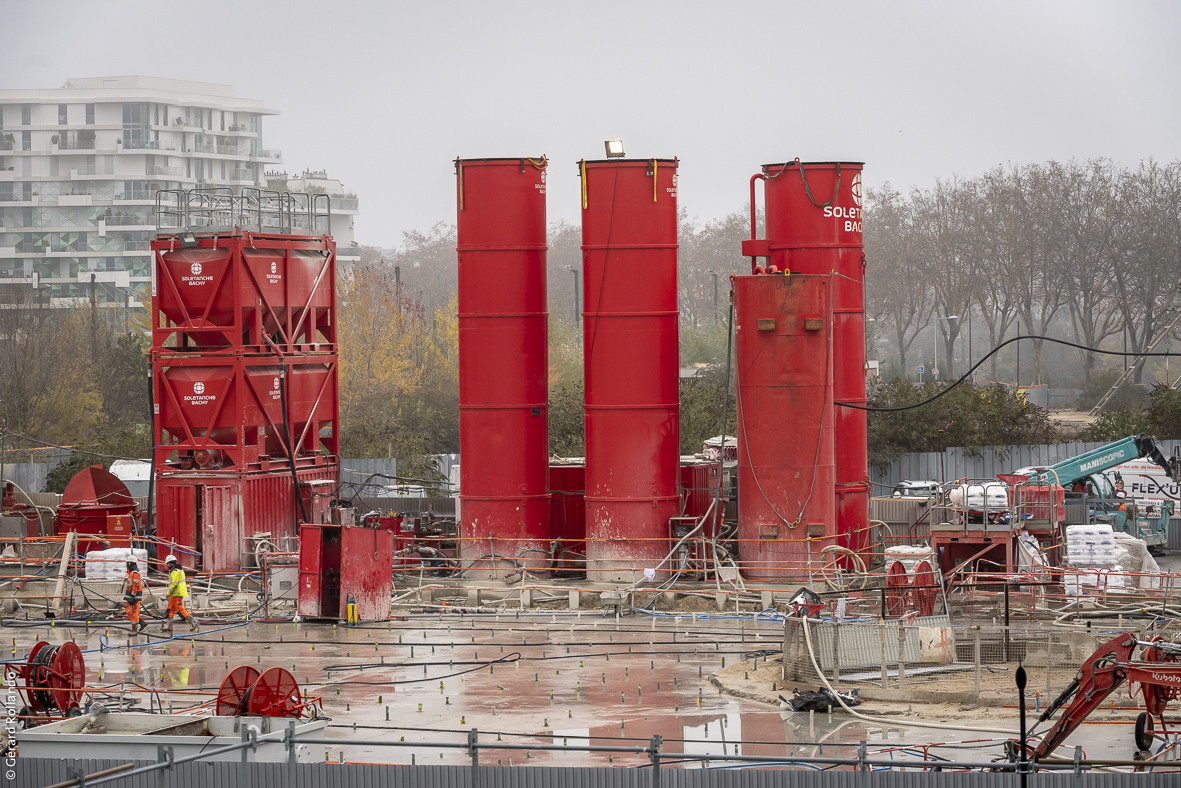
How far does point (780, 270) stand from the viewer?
35.3m

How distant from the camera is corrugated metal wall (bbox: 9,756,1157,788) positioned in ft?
47.2

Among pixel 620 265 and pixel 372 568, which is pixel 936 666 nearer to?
pixel 372 568

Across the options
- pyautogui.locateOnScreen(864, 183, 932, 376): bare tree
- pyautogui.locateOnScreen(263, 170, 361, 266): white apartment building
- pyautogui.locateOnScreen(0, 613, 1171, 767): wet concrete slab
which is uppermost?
pyautogui.locateOnScreen(263, 170, 361, 266): white apartment building

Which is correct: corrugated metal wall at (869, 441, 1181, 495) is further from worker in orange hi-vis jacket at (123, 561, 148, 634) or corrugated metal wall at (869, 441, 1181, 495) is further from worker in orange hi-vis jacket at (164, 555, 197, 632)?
worker in orange hi-vis jacket at (123, 561, 148, 634)

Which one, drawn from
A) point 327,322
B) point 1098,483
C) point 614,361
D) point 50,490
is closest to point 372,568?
point 614,361

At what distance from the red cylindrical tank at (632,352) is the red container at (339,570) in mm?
5892

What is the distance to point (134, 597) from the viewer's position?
28.6m

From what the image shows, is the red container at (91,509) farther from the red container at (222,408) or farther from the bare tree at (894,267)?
the bare tree at (894,267)

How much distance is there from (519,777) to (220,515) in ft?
68.9

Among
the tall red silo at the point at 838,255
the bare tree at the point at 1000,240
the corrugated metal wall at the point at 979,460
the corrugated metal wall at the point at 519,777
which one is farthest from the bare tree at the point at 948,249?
the corrugated metal wall at the point at 519,777

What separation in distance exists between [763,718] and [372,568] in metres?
11.2

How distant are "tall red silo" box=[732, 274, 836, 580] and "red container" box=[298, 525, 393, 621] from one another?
305 inches

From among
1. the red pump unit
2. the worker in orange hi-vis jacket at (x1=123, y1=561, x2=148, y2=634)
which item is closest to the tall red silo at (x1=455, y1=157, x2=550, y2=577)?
the red pump unit

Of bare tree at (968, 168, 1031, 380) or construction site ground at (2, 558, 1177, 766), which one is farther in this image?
bare tree at (968, 168, 1031, 380)
